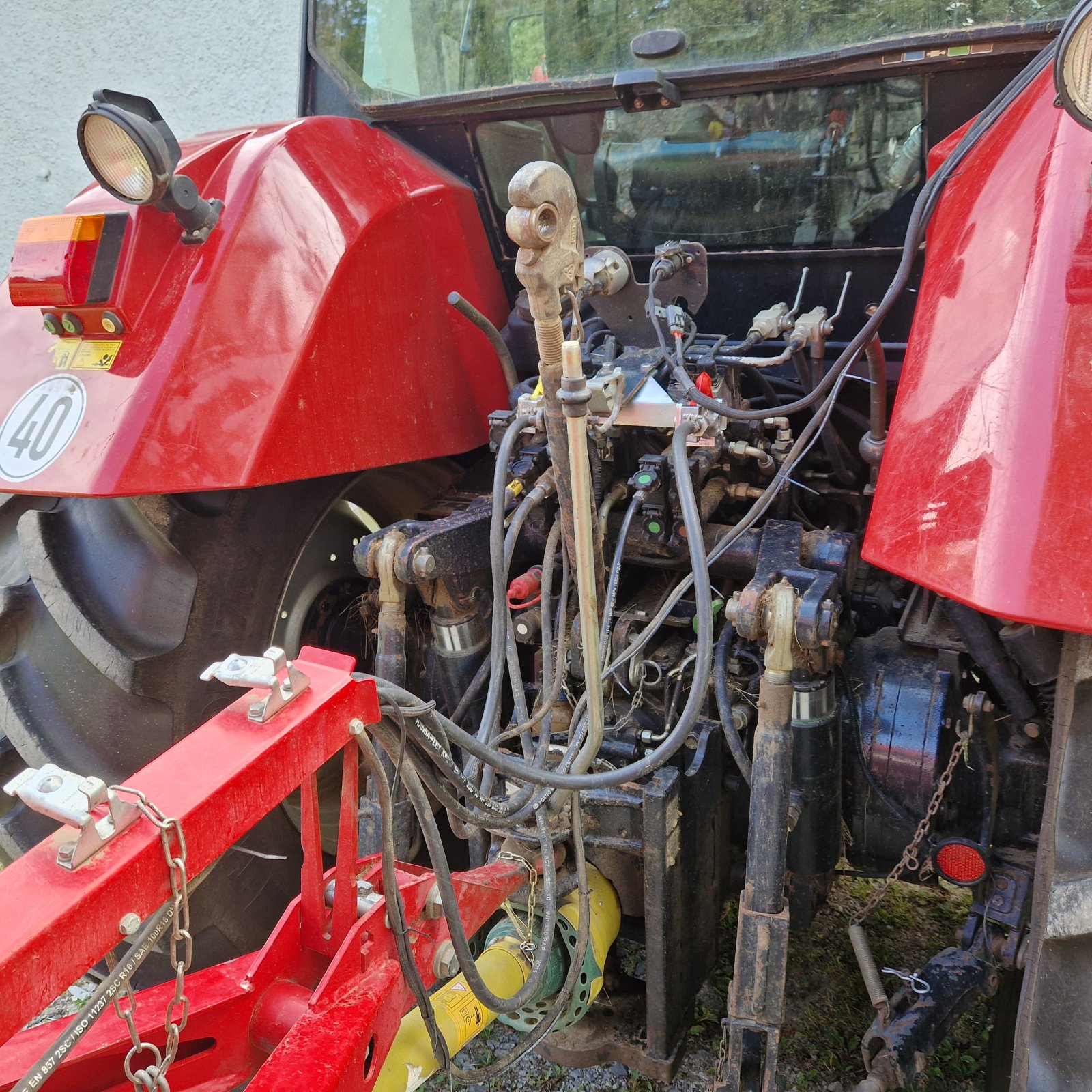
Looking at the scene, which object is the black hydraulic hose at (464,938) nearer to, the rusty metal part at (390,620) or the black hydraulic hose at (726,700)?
the black hydraulic hose at (726,700)

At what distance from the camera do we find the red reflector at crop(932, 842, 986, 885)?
4.77 feet

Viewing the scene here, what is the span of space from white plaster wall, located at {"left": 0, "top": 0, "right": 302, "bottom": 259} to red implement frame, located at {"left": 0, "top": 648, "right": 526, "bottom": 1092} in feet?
14.8

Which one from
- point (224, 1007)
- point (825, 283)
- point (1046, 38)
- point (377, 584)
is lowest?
point (224, 1007)

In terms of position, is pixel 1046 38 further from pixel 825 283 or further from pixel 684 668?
pixel 684 668

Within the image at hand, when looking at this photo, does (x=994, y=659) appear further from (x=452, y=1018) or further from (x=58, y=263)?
(x=58, y=263)

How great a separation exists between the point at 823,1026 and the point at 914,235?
52.9 inches

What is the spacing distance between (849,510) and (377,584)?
909 millimetres

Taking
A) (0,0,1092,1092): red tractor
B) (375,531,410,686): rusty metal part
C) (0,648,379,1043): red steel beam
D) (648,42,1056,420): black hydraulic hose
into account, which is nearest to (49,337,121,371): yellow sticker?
(0,0,1092,1092): red tractor

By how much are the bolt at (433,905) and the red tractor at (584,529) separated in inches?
0.4

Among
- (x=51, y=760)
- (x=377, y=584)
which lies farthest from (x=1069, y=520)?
(x=51, y=760)

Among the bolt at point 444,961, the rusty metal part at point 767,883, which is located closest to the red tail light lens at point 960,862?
the rusty metal part at point 767,883

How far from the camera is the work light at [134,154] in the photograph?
1.30 metres

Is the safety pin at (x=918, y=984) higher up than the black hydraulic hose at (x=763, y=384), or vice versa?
the black hydraulic hose at (x=763, y=384)

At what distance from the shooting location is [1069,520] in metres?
0.92
